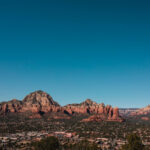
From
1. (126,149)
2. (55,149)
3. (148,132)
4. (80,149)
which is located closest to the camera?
(126,149)

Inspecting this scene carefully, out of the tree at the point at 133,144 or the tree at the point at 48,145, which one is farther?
the tree at the point at 48,145

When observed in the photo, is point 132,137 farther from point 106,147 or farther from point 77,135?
point 77,135

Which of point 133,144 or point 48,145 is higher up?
point 133,144

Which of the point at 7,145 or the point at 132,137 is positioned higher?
the point at 132,137

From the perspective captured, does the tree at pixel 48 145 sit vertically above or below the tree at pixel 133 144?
below

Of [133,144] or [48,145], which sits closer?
[133,144]

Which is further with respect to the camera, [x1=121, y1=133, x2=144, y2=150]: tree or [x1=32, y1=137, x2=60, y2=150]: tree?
[x1=32, y1=137, x2=60, y2=150]: tree

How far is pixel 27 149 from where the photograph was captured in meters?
104

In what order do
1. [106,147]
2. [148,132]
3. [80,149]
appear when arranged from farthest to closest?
[148,132] < [106,147] < [80,149]

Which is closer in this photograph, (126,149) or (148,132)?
(126,149)

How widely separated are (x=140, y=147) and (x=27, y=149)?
57.9 m

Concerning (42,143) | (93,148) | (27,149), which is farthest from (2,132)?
(93,148)

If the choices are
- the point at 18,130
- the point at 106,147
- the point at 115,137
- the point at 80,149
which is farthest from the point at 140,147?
the point at 18,130

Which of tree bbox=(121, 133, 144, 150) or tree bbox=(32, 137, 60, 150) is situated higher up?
tree bbox=(121, 133, 144, 150)
